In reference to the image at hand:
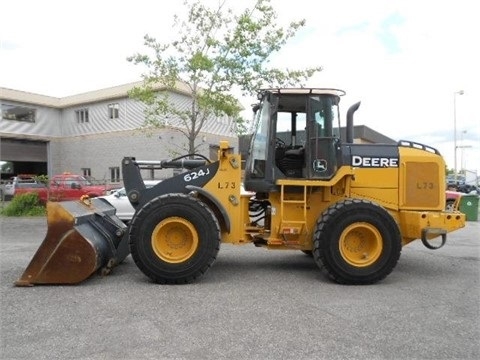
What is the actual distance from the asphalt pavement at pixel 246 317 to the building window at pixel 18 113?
1222 inches

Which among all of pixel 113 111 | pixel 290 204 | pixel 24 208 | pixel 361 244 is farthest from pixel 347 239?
pixel 113 111

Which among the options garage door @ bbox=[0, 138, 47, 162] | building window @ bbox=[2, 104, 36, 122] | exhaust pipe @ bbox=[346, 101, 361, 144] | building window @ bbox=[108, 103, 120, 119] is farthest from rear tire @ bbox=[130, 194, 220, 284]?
garage door @ bbox=[0, 138, 47, 162]

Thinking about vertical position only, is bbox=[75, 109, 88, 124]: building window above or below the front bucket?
above

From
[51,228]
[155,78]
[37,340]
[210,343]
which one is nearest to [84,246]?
[51,228]

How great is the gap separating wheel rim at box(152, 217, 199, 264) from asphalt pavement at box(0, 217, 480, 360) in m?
0.43

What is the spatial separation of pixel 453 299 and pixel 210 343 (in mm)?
3332

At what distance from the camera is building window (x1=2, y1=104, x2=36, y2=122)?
35131 mm

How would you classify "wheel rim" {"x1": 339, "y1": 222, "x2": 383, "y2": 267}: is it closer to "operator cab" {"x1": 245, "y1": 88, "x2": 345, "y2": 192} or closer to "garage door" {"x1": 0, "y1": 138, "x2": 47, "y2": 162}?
"operator cab" {"x1": 245, "y1": 88, "x2": 345, "y2": 192}

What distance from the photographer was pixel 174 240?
22.3ft

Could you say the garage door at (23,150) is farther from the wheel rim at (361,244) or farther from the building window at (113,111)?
the wheel rim at (361,244)

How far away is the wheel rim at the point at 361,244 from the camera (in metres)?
6.75

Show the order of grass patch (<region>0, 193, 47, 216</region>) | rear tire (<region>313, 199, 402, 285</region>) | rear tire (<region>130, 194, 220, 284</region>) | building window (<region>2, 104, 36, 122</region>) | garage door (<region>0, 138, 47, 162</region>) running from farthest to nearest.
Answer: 1. garage door (<region>0, 138, 47, 162</region>)
2. building window (<region>2, 104, 36, 122</region>)
3. grass patch (<region>0, 193, 47, 216</region>)
4. rear tire (<region>313, 199, 402, 285</region>)
5. rear tire (<region>130, 194, 220, 284</region>)

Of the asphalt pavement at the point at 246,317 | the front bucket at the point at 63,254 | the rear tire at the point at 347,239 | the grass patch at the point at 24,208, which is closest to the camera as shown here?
the asphalt pavement at the point at 246,317

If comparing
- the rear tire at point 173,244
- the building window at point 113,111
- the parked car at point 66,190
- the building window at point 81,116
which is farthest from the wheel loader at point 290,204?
the building window at point 81,116
